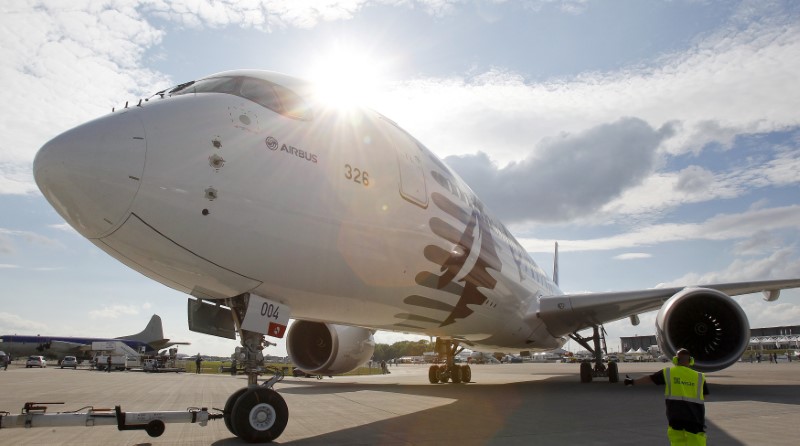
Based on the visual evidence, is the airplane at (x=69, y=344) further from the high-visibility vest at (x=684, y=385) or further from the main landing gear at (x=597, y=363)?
the high-visibility vest at (x=684, y=385)

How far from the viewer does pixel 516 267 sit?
12.8 m

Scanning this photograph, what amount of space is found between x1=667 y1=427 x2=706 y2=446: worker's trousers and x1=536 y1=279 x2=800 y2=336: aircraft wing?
852cm

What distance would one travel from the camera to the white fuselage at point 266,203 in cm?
476

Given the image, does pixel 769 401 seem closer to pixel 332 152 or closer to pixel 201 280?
pixel 332 152

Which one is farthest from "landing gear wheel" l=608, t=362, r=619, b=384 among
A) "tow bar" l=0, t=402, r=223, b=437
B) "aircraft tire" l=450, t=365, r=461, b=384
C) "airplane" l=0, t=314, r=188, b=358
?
"airplane" l=0, t=314, r=188, b=358

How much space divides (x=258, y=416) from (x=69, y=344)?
62.4 metres

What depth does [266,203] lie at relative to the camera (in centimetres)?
549

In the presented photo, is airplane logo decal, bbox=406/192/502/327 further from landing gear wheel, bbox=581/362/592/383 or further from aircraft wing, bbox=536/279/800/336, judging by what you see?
landing gear wheel, bbox=581/362/592/383

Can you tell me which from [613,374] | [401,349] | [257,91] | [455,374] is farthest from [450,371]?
[401,349]

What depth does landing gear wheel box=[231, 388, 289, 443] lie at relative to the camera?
215 inches

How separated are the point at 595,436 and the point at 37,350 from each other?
222ft

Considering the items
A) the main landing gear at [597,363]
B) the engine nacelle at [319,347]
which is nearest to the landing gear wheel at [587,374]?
the main landing gear at [597,363]

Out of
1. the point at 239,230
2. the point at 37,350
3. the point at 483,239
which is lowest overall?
the point at 37,350

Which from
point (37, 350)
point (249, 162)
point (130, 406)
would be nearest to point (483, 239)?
point (249, 162)
